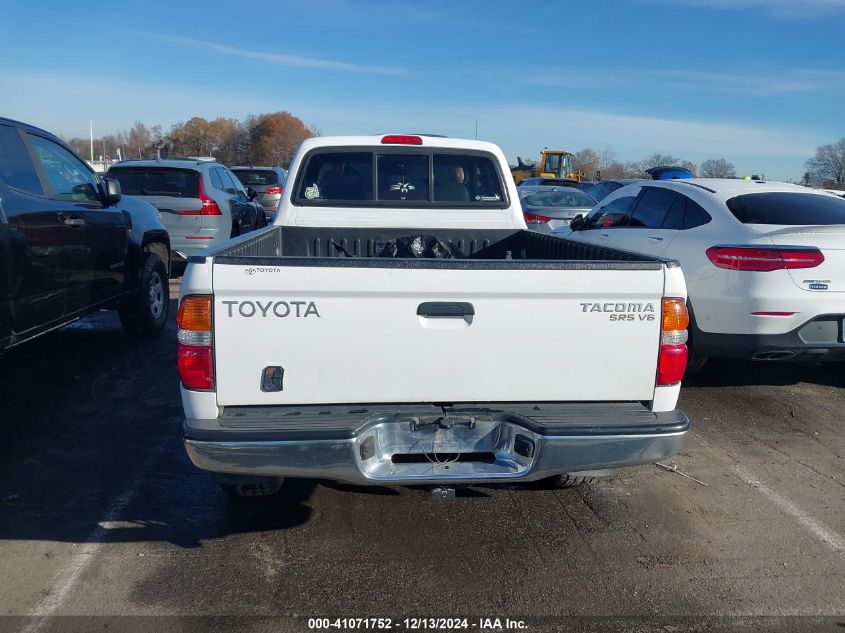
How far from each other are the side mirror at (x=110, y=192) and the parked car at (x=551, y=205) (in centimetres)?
713

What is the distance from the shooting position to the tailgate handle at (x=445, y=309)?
306 centimetres

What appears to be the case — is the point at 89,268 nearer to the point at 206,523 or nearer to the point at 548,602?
the point at 206,523

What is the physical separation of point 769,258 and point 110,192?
533cm

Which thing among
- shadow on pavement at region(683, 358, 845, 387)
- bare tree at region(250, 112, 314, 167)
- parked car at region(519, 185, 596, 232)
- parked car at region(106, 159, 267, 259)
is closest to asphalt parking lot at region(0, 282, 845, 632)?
shadow on pavement at region(683, 358, 845, 387)

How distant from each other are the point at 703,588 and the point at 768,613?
28 centimetres

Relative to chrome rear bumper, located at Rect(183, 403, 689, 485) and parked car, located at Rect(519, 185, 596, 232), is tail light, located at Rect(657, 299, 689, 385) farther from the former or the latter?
parked car, located at Rect(519, 185, 596, 232)

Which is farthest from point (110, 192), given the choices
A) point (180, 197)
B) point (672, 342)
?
point (672, 342)

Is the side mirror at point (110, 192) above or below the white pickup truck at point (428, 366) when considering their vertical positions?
above

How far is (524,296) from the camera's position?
10.1ft

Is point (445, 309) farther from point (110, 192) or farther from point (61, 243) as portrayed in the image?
point (110, 192)

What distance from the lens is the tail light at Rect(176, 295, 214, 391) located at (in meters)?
2.94

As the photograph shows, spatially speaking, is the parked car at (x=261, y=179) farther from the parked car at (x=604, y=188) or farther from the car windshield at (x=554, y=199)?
the parked car at (x=604, y=188)

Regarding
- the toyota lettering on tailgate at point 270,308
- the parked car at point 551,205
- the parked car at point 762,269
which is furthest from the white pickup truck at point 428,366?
the parked car at point 551,205

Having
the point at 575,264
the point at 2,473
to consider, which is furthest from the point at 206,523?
the point at 575,264
